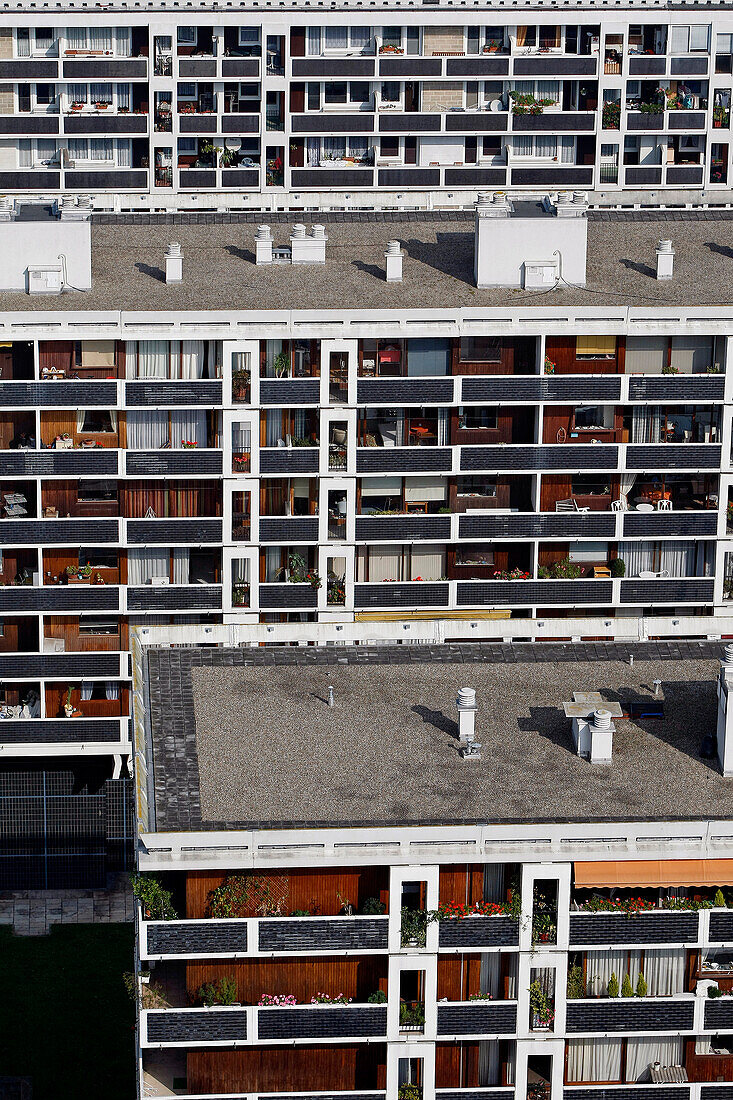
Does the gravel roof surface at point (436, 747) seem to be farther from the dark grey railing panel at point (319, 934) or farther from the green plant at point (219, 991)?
the green plant at point (219, 991)

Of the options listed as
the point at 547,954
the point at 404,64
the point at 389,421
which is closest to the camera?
the point at 547,954

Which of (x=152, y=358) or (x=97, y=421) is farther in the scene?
(x=97, y=421)

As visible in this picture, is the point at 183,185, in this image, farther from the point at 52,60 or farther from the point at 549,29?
the point at 549,29

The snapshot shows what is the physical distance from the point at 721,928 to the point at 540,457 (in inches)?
1555

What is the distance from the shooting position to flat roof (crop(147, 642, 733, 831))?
8550 centimetres

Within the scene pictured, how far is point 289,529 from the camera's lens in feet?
397

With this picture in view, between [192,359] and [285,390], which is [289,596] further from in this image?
[192,359]

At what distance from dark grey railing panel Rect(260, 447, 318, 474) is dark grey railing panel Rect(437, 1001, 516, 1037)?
39861 mm

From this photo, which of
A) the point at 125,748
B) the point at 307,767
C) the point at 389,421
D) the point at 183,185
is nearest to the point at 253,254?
the point at 389,421

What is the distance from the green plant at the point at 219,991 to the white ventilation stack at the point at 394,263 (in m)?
47.6

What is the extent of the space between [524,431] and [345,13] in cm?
6819

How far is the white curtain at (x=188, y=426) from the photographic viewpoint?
392ft

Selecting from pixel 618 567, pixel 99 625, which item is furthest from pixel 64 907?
pixel 618 567

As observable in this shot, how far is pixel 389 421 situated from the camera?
397 ft
